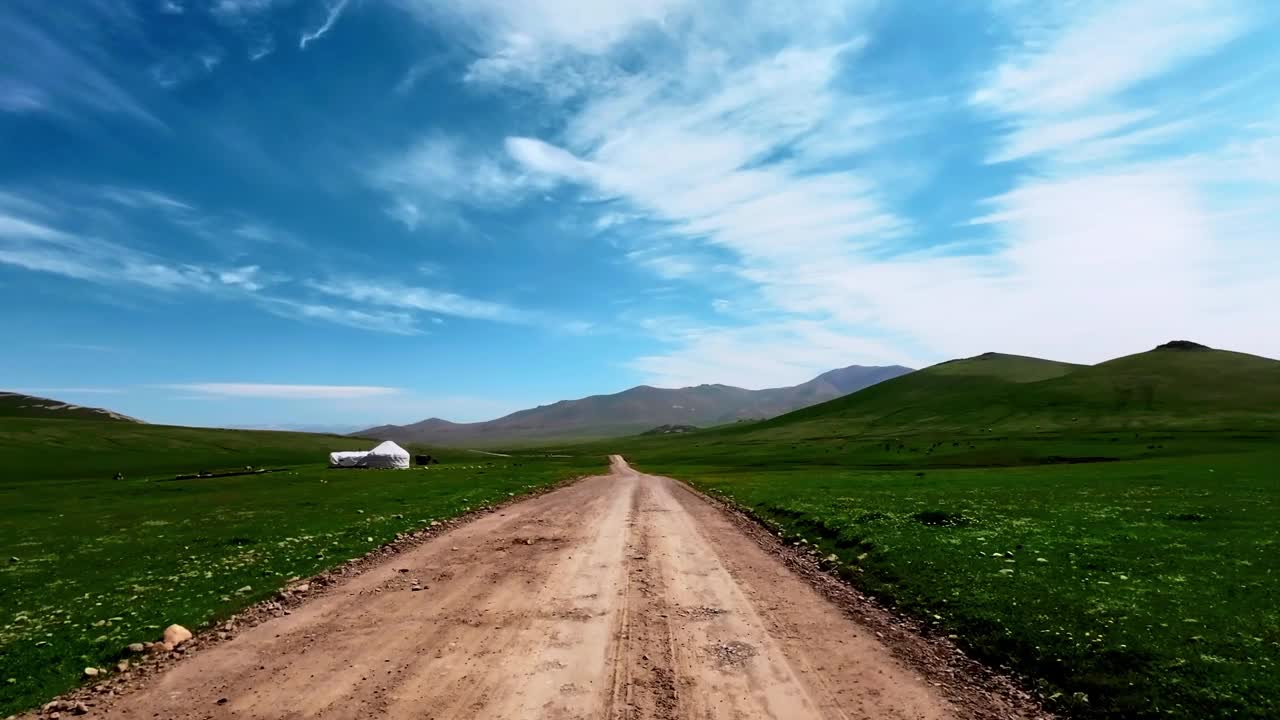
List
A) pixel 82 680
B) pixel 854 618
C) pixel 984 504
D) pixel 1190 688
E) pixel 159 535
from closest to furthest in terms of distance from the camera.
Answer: pixel 1190 688, pixel 82 680, pixel 854 618, pixel 159 535, pixel 984 504

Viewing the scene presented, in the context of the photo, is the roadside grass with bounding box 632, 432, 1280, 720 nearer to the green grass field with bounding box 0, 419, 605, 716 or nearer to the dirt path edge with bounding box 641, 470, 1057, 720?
the dirt path edge with bounding box 641, 470, 1057, 720

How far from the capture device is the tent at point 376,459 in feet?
345

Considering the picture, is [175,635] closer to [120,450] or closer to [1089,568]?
[1089,568]

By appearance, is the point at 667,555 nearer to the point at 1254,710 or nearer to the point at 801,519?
the point at 801,519

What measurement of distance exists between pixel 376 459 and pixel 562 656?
343 ft

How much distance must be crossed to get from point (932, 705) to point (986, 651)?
10.3 ft

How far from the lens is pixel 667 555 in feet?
73.3

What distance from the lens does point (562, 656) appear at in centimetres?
1204

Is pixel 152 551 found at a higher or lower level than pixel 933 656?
lower

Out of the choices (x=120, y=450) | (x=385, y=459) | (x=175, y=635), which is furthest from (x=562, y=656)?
(x=120, y=450)

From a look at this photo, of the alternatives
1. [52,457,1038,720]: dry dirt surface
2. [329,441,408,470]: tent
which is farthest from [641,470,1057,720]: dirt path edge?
[329,441,408,470]: tent

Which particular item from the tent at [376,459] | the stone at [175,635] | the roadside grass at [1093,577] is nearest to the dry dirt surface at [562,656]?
the stone at [175,635]

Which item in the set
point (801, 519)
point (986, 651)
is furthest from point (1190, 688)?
point (801, 519)

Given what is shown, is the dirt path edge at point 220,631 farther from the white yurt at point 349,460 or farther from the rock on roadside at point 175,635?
the white yurt at point 349,460
